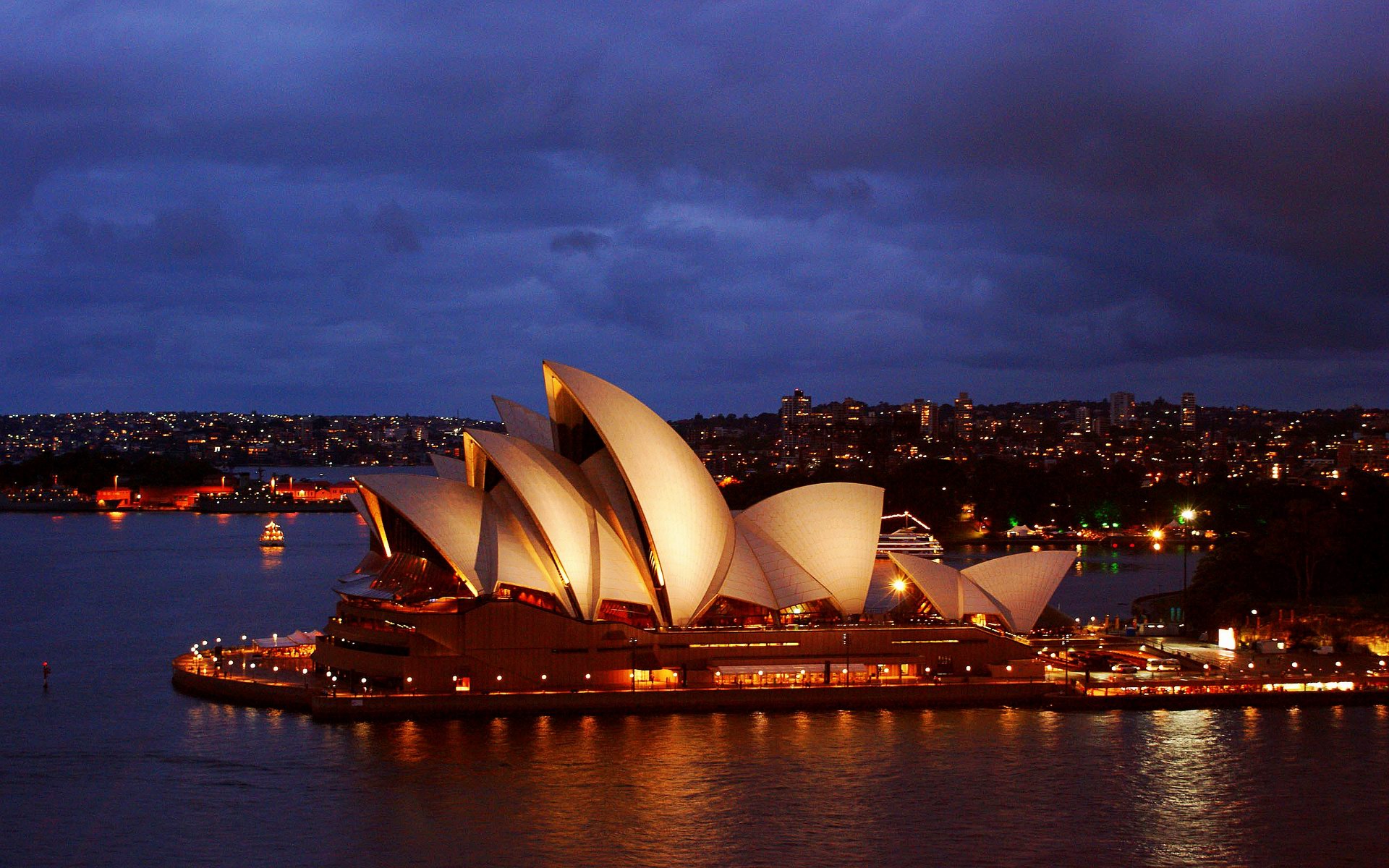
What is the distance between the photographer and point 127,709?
3275cm

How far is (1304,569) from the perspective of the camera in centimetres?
4450

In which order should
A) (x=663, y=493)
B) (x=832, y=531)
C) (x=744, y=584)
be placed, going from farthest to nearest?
(x=832, y=531) → (x=744, y=584) → (x=663, y=493)

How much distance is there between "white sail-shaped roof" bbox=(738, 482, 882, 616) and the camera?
119 ft

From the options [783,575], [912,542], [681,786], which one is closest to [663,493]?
[783,575]

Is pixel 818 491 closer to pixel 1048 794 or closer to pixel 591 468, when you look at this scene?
pixel 591 468

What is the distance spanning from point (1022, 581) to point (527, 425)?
46.5 ft

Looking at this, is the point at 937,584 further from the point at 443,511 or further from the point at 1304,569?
the point at 1304,569

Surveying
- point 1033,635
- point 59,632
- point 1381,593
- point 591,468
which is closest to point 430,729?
point 591,468

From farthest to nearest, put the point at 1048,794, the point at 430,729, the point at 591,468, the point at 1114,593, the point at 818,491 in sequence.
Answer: the point at 1114,593, the point at 818,491, the point at 591,468, the point at 430,729, the point at 1048,794

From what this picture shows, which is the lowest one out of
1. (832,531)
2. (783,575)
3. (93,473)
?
(783,575)

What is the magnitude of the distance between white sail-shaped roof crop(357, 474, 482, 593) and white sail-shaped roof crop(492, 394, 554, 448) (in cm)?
335

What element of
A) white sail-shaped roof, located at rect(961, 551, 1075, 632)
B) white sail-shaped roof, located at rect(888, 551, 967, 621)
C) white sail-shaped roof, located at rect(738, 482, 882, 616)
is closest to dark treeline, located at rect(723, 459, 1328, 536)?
white sail-shaped roof, located at rect(961, 551, 1075, 632)

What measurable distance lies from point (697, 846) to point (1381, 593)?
1215 inches

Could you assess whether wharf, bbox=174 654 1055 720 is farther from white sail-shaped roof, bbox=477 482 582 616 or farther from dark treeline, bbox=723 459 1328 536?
dark treeline, bbox=723 459 1328 536
